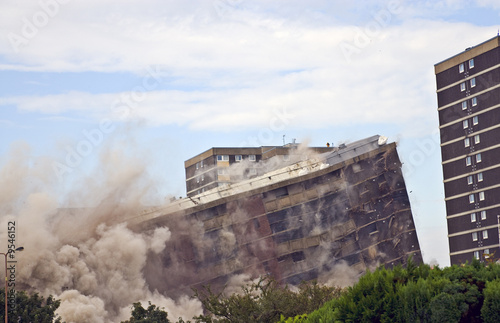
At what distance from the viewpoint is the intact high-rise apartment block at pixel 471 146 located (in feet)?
396

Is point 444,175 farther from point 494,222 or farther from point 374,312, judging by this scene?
point 374,312

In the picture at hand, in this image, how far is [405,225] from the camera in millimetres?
98125

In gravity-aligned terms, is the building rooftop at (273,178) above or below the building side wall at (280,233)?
above

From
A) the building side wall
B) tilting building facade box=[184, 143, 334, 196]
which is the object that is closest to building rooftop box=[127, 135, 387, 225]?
the building side wall

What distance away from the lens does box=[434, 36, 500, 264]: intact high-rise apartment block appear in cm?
12075

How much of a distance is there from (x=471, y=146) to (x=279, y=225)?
151 ft

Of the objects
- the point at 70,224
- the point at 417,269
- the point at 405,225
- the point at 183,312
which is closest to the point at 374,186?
the point at 405,225

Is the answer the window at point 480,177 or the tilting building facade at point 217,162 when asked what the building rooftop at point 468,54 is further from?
the tilting building facade at point 217,162

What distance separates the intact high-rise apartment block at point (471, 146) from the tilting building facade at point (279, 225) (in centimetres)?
3236

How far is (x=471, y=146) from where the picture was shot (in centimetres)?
12506

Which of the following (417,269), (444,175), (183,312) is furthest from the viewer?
(444,175)

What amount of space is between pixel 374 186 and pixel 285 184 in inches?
420

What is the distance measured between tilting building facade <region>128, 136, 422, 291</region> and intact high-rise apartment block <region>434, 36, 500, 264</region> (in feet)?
106

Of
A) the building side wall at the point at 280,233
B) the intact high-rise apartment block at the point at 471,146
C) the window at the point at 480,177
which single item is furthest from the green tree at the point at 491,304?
the window at the point at 480,177
